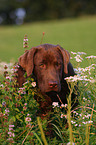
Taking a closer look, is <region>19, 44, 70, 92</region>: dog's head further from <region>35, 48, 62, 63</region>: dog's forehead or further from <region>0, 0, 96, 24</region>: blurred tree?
<region>0, 0, 96, 24</region>: blurred tree

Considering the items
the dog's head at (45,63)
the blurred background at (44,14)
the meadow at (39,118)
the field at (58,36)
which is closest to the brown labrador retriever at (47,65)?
the dog's head at (45,63)

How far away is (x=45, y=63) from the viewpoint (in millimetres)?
3762

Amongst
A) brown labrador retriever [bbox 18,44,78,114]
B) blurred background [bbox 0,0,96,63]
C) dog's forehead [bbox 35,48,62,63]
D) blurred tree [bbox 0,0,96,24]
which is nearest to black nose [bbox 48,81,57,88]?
brown labrador retriever [bbox 18,44,78,114]

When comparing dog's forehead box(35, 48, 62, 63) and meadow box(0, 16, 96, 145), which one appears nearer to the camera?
meadow box(0, 16, 96, 145)

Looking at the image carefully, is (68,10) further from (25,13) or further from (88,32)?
(88,32)

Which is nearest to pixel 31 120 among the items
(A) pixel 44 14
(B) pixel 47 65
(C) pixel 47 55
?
(B) pixel 47 65

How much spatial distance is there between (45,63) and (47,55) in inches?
4.9

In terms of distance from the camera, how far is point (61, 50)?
3889 millimetres

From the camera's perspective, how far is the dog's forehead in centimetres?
376

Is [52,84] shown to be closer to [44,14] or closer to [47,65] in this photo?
[47,65]

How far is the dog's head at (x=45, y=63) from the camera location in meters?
3.64

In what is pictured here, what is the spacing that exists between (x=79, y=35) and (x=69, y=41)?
2.13 metres

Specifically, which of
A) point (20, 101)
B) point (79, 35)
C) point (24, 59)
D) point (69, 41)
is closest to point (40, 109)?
point (20, 101)

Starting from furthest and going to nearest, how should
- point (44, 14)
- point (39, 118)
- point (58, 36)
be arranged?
1. point (44, 14)
2. point (58, 36)
3. point (39, 118)
